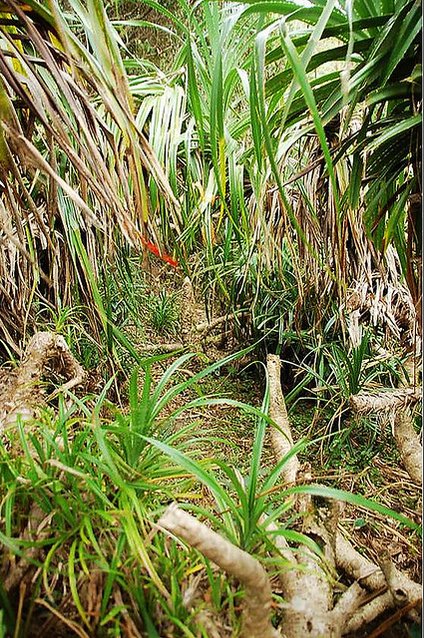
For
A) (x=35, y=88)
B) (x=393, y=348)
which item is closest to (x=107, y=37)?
(x=35, y=88)

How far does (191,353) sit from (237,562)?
1.49ft

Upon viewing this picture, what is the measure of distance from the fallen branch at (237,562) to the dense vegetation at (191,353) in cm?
2

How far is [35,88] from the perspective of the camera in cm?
61

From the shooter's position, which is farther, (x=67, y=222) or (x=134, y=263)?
(x=134, y=263)

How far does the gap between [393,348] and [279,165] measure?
65 cm

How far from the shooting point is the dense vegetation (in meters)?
0.50

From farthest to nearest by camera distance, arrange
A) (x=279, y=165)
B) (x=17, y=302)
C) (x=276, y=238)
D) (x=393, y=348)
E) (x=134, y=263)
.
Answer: (x=134, y=263) → (x=393, y=348) → (x=17, y=302) → (x=276, y=238) → (x=279, y=165)

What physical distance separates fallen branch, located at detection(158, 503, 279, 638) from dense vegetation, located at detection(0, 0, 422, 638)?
0.6 inches

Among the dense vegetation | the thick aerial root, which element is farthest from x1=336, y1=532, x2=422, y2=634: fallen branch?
the thick aerial root

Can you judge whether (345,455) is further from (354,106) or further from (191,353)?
(354,106)

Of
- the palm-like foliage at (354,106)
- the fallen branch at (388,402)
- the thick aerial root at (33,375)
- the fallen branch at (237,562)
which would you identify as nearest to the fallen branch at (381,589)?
the fallen branch at (237,562)

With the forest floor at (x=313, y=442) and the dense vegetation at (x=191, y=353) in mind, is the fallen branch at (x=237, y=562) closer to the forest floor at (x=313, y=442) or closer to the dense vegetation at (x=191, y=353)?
the dense vegetation at (x=191, y=353)

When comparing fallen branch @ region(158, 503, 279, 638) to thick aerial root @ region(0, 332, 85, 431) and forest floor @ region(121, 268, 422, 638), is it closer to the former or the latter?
forest floor @ region(121, 268, 422, 638)

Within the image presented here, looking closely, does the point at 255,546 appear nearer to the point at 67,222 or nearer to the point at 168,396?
the point at 168,396
